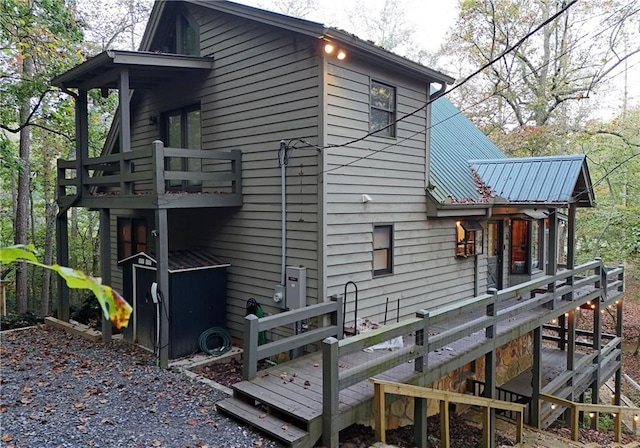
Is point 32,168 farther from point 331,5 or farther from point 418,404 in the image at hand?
point 418,404

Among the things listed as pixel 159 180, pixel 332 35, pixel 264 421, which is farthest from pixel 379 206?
pixel 264 421

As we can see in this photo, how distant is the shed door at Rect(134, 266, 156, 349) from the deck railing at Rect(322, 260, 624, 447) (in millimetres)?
3560

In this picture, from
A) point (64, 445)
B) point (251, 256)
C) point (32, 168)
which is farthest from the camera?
point (32, 168)

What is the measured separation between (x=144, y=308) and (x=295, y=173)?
3507mm

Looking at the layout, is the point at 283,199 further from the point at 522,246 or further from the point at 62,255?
the point at 522,246

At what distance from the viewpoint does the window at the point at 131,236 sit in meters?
10.6

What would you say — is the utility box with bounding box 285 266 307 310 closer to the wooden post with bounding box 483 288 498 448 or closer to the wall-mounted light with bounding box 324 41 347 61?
the wooden post with bounding box 483 288 498 448

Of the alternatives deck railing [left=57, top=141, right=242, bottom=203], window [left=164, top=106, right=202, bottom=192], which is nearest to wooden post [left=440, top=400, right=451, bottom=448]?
deck railing [left=57, top=141, right=242, bottom=203]

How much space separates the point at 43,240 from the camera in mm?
18484

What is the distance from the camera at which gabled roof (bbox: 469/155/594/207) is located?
8.81 m

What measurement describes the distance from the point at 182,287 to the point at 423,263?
4.55 metres

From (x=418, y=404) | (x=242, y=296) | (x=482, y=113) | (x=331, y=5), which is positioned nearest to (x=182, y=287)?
(x=242, y=296)

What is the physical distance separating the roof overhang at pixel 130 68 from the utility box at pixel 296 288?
4318 millimetres

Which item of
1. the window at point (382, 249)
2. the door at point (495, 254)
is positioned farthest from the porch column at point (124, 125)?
the door at point (495, 254)
